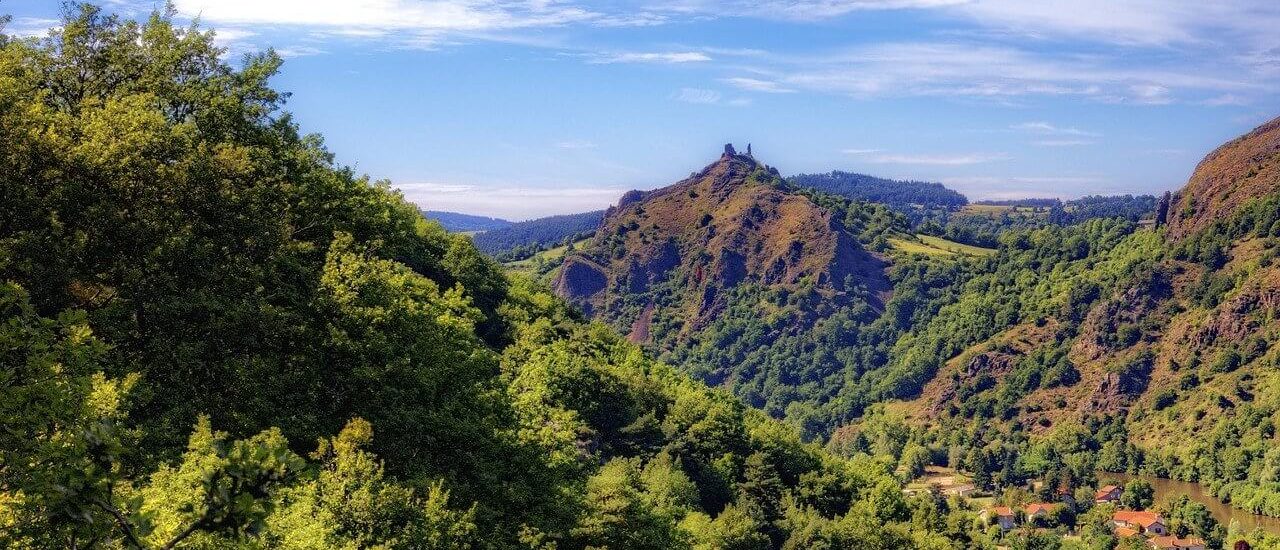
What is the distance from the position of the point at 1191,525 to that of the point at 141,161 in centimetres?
18946

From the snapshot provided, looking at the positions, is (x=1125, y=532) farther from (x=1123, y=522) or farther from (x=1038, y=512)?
(x=1038, y=512)

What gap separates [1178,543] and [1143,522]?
10.3 metres

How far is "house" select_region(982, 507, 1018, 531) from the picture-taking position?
187 metres

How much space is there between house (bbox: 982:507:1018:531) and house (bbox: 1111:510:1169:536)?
17196 millimetres

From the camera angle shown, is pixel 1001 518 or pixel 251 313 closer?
pixel 251 313

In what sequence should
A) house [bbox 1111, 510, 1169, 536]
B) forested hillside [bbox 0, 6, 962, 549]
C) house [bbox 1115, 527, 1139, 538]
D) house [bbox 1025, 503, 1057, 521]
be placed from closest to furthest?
forested hillside [bbox 0, 6, 962, 549] → house [bbox 1115, 527, 1139, 538] → house [bbox 1111, 510, 1169, 536] → house [bbox 1025, 503, 1057, 521]

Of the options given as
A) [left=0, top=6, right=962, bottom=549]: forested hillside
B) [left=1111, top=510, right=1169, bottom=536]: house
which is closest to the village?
[left=1111, top=510, right=1169, bottom=536]: house

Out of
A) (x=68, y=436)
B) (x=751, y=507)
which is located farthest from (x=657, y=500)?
(x=68, y=436)

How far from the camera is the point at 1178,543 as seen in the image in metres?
166

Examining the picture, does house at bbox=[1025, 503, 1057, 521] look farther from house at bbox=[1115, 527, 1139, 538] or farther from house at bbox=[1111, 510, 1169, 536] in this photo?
house at bbox=[1115, 527, 1139, 538]

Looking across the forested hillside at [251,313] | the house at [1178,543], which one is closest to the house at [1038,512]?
the house at [1178,543]

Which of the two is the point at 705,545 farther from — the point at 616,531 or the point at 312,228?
the point at 312,228

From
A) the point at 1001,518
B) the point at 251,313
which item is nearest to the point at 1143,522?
the point at 1001,518

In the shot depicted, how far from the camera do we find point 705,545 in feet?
194
